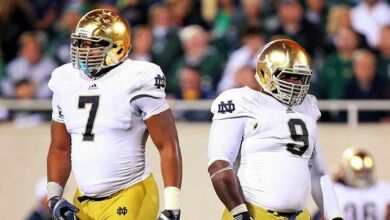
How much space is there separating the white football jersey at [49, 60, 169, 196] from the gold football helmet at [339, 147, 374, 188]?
150 inches

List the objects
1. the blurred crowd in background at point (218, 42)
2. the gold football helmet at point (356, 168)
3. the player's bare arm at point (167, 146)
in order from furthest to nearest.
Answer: the blurred crowd in background at point (218, 42) → the gold football helmet at point (356, 168) → the player's bare arm at point (167, 146)

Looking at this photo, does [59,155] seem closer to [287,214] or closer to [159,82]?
[159,82]

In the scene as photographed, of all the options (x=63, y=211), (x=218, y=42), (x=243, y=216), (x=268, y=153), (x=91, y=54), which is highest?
(x=91, y=54)

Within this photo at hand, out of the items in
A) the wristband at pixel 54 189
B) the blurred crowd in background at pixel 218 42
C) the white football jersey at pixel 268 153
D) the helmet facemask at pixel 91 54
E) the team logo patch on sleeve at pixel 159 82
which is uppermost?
the helmet facemask at pixel 91 54

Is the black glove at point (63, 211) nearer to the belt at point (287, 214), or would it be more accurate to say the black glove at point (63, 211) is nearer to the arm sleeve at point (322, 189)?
the belt at point (287, 214)

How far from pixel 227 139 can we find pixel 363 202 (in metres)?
4.31

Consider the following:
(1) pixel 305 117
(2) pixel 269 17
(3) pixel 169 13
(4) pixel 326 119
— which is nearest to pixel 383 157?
(4) pixel 326 119

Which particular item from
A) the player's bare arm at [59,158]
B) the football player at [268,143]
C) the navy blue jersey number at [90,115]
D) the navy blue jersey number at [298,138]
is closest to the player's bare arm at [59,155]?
the player's bare arm at [59,158]

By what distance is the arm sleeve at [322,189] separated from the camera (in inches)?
238

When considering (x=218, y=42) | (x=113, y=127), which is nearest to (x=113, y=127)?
(x=113, y=127)

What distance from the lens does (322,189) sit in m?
6.09

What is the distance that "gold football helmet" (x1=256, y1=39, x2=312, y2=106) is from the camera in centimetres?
591

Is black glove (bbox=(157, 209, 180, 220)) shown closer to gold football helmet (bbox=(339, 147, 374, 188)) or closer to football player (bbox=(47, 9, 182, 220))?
football player (bbox=(47, 9, 182, 220))

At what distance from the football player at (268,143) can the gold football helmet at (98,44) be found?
1.94 feet
